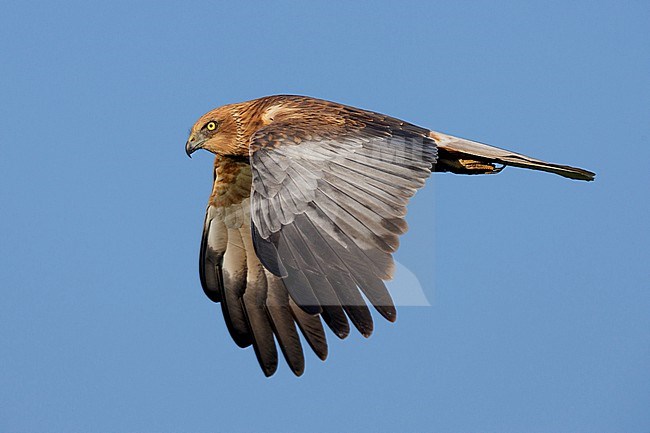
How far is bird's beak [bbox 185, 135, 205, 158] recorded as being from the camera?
428 inches

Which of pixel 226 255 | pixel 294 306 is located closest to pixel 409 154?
pixel 294 306

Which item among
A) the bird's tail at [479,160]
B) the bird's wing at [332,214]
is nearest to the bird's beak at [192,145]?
the bird's wing at [332,214]

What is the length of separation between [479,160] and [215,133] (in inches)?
101

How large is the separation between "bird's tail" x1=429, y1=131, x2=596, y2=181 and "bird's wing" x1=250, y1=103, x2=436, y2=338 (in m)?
0.84

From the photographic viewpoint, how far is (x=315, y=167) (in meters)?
8.85

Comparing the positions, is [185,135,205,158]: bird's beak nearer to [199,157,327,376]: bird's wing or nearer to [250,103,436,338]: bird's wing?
[199,157,327,376]: bird's wing

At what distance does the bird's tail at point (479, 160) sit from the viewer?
9742 mm

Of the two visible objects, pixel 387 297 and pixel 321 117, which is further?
pixel 321 117

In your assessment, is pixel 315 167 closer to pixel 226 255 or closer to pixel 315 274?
pixel 315 274

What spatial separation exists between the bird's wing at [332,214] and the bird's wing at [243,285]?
1424mm

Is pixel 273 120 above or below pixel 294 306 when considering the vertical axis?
above

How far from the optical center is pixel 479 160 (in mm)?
10055

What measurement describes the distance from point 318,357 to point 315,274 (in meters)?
1.69

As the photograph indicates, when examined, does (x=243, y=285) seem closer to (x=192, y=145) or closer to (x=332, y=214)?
(x=192, y=145)
